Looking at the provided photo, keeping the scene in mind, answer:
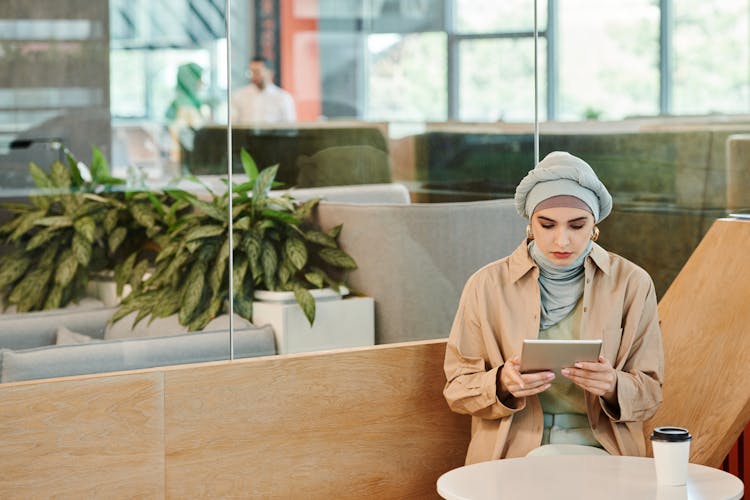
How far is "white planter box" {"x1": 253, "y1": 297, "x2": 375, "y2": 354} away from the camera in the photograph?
3.59m

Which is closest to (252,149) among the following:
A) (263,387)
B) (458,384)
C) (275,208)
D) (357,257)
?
(275,208)

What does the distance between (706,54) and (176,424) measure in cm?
400

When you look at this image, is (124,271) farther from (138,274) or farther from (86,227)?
(86,227)

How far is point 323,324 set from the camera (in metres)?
3.66

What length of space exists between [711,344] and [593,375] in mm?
831

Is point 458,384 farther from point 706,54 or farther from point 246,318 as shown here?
point 706,54

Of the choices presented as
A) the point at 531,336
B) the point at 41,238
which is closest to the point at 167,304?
the point at 41,238

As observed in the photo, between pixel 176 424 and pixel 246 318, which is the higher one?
pixel 246 318

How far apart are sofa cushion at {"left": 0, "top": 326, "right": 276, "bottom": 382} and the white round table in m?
0.96

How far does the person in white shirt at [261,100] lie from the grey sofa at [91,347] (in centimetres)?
68

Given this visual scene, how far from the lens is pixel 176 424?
10.8 ft

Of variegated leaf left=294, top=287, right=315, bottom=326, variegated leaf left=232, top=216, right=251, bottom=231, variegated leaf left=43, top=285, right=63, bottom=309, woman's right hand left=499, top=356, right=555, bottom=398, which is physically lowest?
woman's right hand left=499, top=356, right=555, bottom=398

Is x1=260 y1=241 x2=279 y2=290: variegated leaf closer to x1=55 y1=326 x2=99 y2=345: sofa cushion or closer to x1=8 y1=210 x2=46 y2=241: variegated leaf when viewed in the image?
x1=55 y1=326 x2=99 y2=345: sofa cushion

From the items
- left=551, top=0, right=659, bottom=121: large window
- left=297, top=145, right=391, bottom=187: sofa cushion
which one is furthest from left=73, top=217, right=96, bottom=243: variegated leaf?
left=551, top=0, right=659, bottom=121: large window
